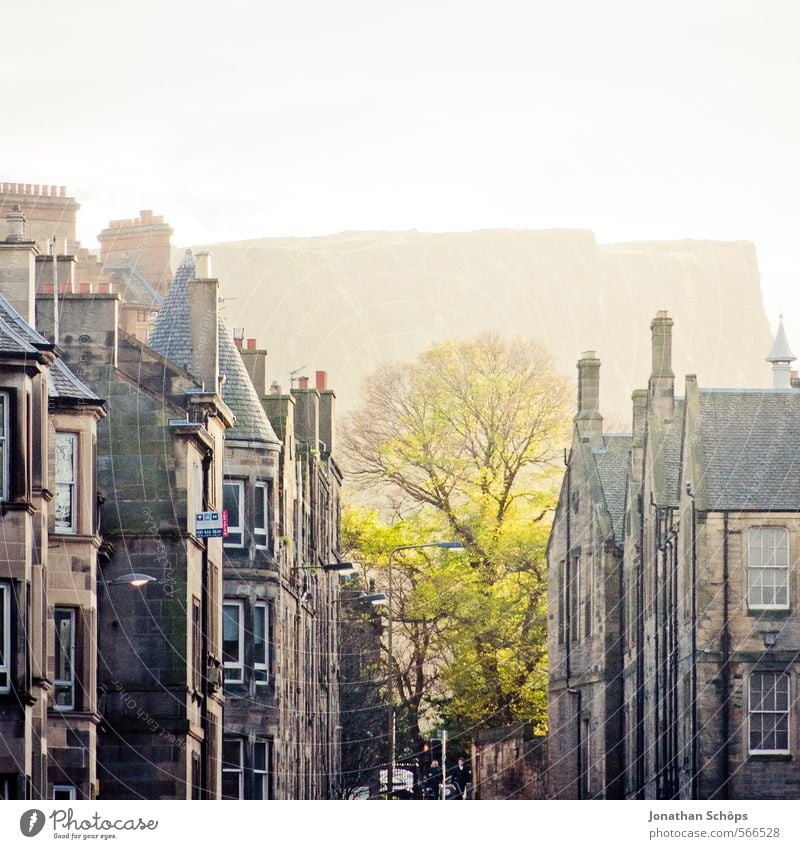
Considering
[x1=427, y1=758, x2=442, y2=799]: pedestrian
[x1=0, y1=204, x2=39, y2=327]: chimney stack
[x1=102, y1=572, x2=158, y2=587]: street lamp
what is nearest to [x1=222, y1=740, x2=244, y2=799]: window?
[x1=102, y1=572, x2=158, y2=587]: street lamp

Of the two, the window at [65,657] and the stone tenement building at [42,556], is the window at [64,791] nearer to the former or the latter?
the stone tenement building at [42,556]

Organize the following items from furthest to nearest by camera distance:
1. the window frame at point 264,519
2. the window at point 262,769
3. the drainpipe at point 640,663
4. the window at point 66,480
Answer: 1. the drainpipe at point 640,663
2. the window frame at point 264,519
3. the window at point 262,769
4. the window at point 66,480

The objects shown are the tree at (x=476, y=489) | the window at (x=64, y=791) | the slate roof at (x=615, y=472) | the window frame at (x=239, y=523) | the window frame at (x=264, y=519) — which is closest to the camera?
the window at (x=64, y=791)

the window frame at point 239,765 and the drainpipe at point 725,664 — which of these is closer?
the window frame at point 239,765

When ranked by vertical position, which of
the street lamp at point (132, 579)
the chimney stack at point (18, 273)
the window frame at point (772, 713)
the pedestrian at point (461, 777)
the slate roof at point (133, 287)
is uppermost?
the slate roof at point (133, 287)

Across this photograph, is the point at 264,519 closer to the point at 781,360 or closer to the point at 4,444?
the point at 781,360

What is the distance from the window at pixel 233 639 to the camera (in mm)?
43156

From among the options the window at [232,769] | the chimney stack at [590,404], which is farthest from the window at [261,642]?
the chimney stack at [590,404]

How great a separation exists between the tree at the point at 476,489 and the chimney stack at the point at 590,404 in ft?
2.69

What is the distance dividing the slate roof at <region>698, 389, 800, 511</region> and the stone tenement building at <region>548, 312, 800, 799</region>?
3 centimetres

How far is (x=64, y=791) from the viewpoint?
1276 inches

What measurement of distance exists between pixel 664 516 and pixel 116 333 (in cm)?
1417

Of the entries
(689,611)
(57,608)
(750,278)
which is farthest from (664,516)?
(57,608)

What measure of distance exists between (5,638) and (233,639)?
14.3 metres
